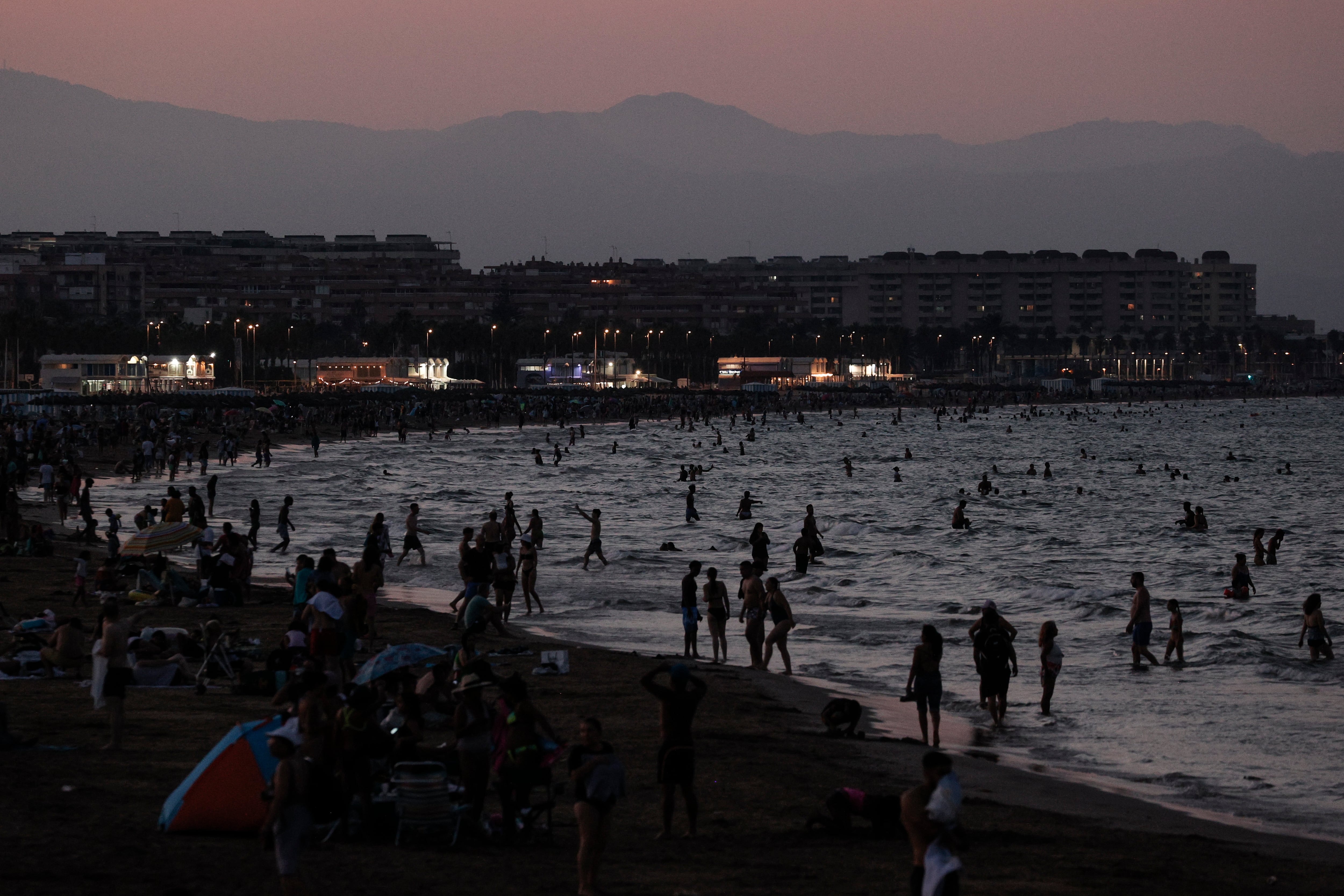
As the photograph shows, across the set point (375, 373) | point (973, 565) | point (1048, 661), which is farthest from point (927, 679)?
point (375, 373)

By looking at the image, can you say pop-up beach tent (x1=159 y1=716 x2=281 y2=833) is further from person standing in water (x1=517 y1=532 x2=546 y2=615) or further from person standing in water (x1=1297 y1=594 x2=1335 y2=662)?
person standing in water (x1=1297 y1=594 x2=1335 y2=662)

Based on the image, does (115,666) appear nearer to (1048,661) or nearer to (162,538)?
(1048,661)

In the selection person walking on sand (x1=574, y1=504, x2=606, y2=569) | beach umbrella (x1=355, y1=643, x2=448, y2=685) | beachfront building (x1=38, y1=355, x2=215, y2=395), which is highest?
Answer: beachfront building (x1=38, y1=355, x2=215, y2=395)

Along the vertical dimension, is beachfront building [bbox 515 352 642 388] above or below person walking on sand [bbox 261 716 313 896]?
above

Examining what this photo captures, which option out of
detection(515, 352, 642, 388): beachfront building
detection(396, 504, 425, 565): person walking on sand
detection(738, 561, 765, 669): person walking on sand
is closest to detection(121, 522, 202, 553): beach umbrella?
detection(396, 504, 425, 565): person walking on sand

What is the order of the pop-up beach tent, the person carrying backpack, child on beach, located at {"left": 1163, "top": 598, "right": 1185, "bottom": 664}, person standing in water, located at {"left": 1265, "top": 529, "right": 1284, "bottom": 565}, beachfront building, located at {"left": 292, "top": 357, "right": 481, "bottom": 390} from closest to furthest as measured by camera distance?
the pop-up beach tent → the person carrying backpack → child on beach, located at {"left": 1163, "top": 598, "right": 1185, "bottom": 664} → person standing in water, located at {"left": 1265, "top": 529, "right": 1284, "bottom": 565} → beachfront building, located at {"left": 292, "top": 357, "right": 481, "bottom": 390}

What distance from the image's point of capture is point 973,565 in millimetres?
29406

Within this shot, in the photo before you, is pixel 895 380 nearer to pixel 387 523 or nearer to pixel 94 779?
pixel 387 523

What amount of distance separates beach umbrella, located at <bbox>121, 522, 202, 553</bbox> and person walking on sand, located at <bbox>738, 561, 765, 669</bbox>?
8.31m

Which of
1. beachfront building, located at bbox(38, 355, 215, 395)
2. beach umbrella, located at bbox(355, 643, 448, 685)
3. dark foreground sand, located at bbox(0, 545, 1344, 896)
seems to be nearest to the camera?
dark foreground sand, located at bbox(0, 545, 1344, 896)

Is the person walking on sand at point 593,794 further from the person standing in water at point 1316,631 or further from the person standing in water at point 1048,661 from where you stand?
the person standing in water at point 1316,631

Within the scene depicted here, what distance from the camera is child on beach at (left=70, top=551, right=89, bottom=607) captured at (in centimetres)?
1802

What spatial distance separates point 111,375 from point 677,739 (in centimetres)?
10695

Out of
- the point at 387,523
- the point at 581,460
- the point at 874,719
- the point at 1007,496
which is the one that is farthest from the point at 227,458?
the point at 874,719
